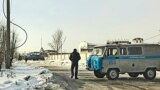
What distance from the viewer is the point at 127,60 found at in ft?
87.2

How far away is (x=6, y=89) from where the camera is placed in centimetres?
1614

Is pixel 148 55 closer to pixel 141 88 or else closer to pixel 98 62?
pixel 98 62

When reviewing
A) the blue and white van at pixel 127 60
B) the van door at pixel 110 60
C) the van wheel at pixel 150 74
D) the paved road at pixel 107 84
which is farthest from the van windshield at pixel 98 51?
the van wheel at pixel 150 74

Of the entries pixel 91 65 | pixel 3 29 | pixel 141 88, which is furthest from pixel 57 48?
pixel 141 88

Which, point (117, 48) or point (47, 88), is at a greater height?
point (117, 48)

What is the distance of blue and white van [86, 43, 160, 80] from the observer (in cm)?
2642

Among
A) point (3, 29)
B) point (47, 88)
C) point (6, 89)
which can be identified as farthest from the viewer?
point (3, 29)

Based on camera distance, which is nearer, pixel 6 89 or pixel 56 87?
pixel 6 89

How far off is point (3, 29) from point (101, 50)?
1827 centimetres

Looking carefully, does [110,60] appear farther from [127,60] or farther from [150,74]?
[150,74]

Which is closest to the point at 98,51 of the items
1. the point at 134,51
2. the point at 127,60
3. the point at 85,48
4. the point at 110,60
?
the point at 110,60

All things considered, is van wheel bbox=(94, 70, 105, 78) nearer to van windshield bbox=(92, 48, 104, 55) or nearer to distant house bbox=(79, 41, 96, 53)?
van windshield bbox=(92, 48, 104, 55)

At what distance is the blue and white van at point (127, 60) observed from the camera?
26422mm

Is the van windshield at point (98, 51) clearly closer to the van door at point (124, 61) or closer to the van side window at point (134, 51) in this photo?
the van door at point (124, 61)
